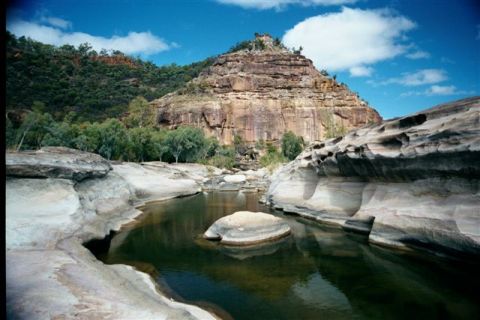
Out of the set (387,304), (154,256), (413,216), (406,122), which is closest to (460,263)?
(413,216)

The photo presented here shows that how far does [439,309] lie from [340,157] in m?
11.5

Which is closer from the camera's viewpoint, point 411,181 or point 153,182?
point 411,181

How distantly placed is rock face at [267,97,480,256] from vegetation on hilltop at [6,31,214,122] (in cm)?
3964

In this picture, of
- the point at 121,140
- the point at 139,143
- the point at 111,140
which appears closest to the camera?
the point at 111,140

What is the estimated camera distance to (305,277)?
485 inches

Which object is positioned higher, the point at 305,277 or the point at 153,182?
the point at 153,182

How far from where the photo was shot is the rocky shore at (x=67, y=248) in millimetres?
7500

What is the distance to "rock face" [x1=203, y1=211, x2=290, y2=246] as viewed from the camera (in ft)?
53.4

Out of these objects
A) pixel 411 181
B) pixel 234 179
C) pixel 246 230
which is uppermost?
pixel 411 181

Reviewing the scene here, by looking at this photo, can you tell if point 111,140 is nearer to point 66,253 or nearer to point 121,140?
point 121,140

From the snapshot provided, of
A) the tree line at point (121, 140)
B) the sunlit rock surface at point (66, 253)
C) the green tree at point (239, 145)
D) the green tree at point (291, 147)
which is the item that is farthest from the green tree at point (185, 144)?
the sunlit rock surface at point (66, 253)

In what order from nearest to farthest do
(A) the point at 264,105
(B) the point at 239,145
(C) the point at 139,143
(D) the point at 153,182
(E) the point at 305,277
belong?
(E) the point at 305,277, (D) the point at 153,182, (C) the point at 139,143, (B) the point at 239,145, (A) the point at 264,105

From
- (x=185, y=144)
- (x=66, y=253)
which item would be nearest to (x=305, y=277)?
(x=66, y=253)

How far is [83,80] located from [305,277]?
93.4 meters
